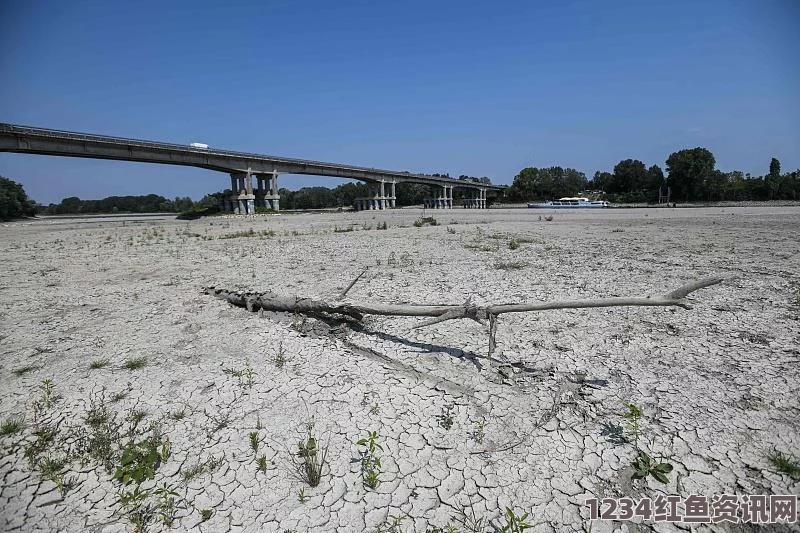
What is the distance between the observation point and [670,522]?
8.79 feet

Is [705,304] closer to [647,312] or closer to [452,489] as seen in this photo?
[647,312]

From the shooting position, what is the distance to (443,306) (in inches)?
215

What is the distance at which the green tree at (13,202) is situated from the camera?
6306 centimetres

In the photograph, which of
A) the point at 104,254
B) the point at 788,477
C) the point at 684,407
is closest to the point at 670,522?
the point at 788,477

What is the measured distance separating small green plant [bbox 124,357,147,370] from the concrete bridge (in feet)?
174

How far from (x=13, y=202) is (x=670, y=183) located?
15339cm

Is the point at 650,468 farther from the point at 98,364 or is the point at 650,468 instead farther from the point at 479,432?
the point at 98,364

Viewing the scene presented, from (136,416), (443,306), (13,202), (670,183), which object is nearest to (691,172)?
(670,183)

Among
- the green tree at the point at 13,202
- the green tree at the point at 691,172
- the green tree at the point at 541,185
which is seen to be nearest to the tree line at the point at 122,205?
the green tree at the point at 13,202

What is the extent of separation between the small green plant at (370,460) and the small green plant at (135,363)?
382 cm

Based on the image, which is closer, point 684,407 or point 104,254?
point 684,407

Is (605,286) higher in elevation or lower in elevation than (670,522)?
higher

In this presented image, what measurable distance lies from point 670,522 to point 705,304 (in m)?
5.95

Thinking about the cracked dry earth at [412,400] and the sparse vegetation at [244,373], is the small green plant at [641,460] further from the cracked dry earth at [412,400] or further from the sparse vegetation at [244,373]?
the sparse vegetation at [244,373]
